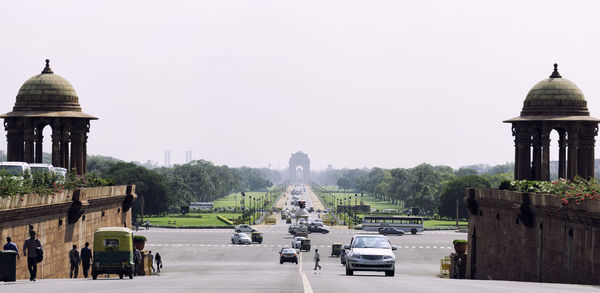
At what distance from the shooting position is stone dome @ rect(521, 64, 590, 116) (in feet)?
167

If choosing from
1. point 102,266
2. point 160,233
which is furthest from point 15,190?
point 160,233

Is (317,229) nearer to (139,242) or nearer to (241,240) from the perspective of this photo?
(241,240)

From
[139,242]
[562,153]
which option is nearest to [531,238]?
[562,153]

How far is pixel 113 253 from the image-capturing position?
3278 centimetres

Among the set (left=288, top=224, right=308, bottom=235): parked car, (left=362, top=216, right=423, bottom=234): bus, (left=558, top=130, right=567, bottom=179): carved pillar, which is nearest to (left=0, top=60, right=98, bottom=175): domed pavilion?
(left=558, top=130, right=567, bottom=179): carved pillar

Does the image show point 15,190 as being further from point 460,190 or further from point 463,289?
point 460,190

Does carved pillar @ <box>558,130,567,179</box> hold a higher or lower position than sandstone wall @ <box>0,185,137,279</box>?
higher

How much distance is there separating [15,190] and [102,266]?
→ 14.7 feet

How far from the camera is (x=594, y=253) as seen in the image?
94.0ft

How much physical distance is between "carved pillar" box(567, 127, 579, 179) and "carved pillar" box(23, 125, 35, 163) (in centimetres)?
3366

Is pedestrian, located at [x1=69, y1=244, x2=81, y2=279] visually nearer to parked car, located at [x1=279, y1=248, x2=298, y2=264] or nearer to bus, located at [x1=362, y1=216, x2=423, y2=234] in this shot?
parked car, located at [x1=279, y1=248, x2=298, y2=264]

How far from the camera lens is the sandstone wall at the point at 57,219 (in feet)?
106

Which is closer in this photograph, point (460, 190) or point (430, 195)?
point (460, 190)

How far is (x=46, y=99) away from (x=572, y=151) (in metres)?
33.3
